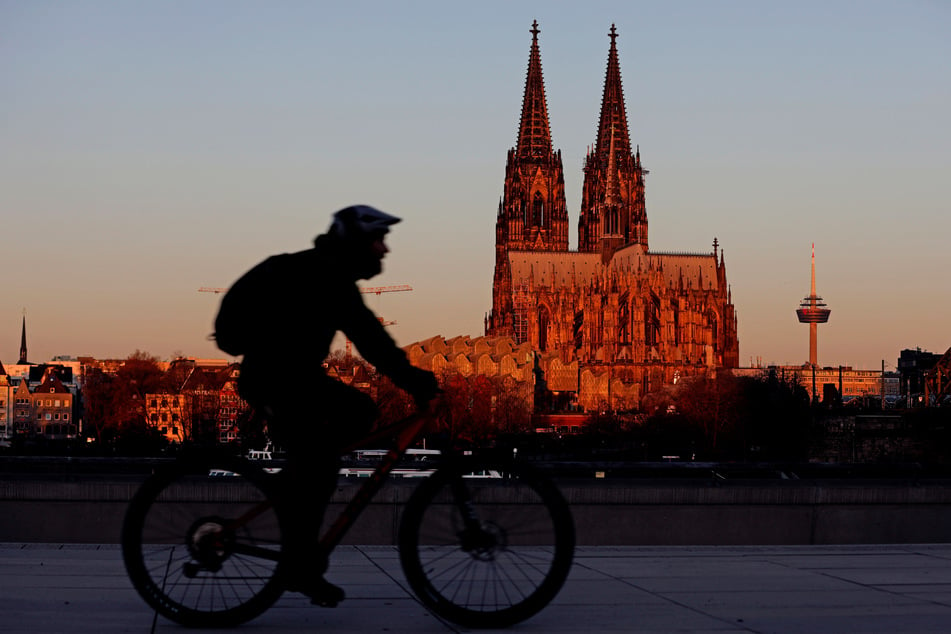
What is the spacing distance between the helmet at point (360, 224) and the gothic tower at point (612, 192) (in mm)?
161911

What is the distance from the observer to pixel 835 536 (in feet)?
48.2

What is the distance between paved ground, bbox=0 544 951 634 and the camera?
702 cm

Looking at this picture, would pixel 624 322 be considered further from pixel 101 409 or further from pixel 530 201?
pixel 101 409

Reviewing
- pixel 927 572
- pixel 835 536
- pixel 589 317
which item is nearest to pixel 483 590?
pixel 927 572

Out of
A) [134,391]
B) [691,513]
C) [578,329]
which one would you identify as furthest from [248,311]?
[578,329]

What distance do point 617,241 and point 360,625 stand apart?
6515 inches

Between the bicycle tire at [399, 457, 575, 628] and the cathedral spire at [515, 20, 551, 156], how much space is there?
162 metres

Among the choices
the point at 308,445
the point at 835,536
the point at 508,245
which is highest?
the point at 508,245

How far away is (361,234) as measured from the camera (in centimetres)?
698

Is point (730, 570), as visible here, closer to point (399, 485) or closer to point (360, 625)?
point (360, 625)

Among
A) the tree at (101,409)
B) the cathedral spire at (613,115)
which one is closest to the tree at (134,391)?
the tree at (101,409)

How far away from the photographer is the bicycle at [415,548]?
22.6 ft

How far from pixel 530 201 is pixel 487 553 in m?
161

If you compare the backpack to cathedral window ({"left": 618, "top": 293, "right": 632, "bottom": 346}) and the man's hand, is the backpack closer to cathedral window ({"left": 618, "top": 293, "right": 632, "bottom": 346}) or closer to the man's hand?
the man's hand
